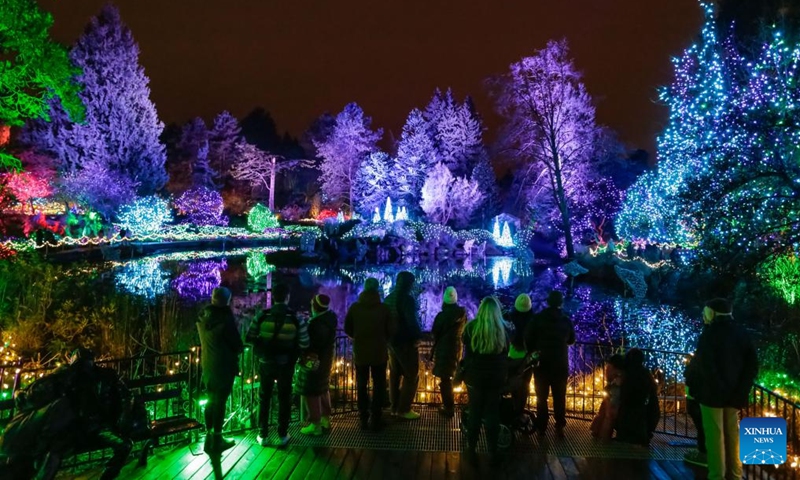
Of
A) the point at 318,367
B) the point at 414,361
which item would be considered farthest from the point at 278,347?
the point at 414,361

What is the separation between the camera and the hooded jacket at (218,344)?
15.9ft

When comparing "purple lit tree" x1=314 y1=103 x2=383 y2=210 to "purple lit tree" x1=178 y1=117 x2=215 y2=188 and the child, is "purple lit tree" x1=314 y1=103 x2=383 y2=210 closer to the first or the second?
"purple lit tree" x1=178 y1=117 x2=215 y2=188

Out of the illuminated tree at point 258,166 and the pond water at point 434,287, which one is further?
the illuminated tree at point 258,166

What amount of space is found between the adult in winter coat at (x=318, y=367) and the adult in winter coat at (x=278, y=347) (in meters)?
0.12

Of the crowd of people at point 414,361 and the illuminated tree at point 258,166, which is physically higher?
the illuminated tree at point 258,166

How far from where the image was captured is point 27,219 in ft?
94.0

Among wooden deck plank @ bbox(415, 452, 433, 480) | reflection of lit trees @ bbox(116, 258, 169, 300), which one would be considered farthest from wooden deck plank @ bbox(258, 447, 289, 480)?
reflection of lit trees @ bbox(116, 258, 169, 300)

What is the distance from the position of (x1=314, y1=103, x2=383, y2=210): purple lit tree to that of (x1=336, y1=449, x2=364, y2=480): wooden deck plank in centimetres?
4386

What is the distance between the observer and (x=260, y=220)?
4234 centimetres

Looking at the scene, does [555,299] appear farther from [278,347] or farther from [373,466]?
[278,347]

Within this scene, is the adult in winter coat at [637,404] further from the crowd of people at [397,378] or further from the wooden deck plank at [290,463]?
the wooden deck plank at [290,463]

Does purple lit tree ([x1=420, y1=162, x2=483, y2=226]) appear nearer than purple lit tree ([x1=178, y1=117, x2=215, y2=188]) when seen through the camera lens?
Yes

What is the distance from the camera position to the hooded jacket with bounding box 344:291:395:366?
18.0 feet

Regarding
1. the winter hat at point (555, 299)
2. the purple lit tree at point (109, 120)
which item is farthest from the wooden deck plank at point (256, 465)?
the purple lit tree at point (109, 120)
